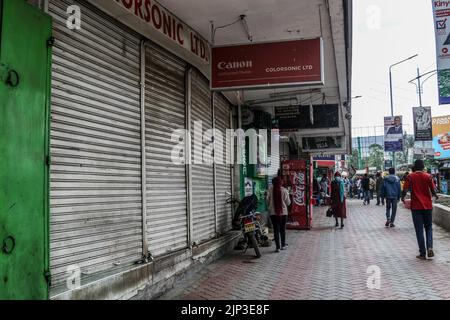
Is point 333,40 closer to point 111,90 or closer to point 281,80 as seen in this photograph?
point 281,80

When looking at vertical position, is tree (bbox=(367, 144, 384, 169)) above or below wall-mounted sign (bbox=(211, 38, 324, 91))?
above

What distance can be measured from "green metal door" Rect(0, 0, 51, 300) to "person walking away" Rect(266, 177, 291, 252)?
6.22m

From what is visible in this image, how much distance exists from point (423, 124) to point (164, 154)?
63.8 ft

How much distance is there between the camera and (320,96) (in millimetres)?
13320

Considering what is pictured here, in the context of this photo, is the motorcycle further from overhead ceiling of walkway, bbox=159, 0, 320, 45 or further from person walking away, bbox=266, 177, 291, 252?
overhead ceiling of walkway, bbox=159, 0, 320, 45

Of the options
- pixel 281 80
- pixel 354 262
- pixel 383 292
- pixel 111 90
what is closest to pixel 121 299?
pixel 111 90

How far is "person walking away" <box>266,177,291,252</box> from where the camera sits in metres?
9.28

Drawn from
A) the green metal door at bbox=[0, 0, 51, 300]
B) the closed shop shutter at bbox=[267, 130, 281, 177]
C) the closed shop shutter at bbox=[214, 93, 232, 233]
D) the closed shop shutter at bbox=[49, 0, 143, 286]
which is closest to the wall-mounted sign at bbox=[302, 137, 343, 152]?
the closed shop shutter at bbox=[267, 130, 281, 177]

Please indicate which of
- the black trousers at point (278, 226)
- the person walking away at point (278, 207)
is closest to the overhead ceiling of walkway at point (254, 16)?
the person walking away at point (278, 207)

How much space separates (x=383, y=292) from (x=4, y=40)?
207 inches

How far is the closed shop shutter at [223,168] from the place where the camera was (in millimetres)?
9656

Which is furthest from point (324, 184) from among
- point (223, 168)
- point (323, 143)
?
point (223, 168)

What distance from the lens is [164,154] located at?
675cm

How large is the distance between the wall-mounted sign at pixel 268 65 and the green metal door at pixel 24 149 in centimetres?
345
